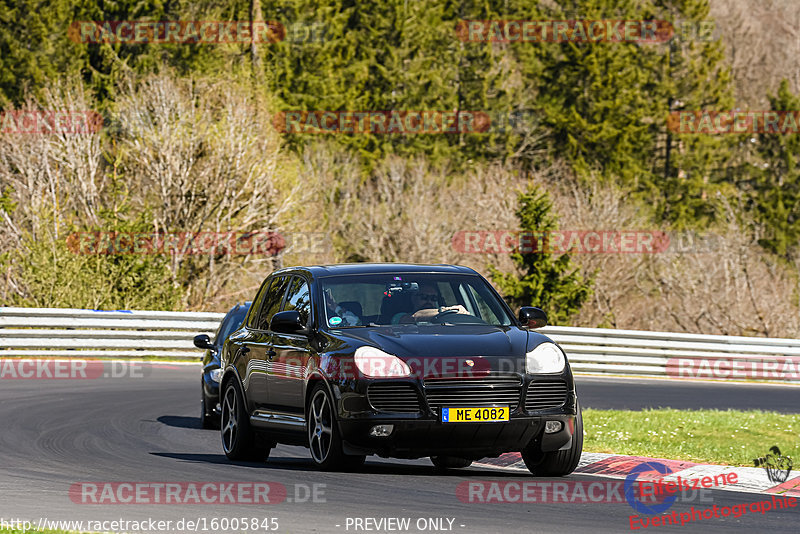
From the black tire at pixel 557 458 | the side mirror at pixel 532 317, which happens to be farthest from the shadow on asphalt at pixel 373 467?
the side mirror at pixel 532 317

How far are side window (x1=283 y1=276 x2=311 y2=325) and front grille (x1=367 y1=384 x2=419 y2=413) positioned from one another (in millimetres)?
1460

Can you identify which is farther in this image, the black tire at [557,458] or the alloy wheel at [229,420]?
the alloy wheel at [229,420]

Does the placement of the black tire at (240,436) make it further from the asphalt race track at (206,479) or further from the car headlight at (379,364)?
the car headlight at (379,364)

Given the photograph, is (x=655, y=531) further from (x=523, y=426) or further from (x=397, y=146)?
(x=397, y=146)

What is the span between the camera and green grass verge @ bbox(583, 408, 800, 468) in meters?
13.5

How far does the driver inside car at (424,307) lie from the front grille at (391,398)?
100cm

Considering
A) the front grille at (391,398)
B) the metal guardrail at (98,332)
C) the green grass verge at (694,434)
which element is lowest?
the metal guardrail at (98,332)

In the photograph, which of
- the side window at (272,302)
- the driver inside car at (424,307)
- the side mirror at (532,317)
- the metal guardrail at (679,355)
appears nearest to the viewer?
the driver inside car at (424,307)

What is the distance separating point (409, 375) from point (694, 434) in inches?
305

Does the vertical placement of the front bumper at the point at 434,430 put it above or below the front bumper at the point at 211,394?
above

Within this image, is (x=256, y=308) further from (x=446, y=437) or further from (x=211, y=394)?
(x=446, y=437)

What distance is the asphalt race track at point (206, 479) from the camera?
830 centimetres

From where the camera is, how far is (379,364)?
9.92m

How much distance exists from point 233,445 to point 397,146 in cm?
5119
